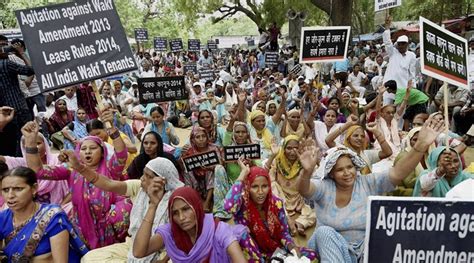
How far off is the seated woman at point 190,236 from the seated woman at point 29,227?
1.38 ft

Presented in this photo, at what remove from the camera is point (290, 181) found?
4949 millimetres

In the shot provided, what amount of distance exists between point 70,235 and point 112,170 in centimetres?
118

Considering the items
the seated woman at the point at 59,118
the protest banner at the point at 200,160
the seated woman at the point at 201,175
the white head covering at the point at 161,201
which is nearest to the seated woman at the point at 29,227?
the white head covering at the point at 161,201

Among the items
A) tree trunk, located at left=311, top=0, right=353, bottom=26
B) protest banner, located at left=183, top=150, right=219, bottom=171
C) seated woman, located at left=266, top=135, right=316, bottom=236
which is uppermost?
tree trunk, located at left=311, top=0, right=353, bottom=26

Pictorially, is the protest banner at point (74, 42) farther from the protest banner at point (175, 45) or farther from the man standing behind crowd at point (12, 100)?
the protest banner at point (175, 45)

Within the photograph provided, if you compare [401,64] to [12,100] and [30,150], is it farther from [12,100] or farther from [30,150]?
[30,150]

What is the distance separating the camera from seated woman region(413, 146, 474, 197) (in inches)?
135

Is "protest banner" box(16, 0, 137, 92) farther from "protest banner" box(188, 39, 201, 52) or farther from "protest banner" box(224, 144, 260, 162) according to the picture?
"protest banner" box(188, 39, 201, 52)

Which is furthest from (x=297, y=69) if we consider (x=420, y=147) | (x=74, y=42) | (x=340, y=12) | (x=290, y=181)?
(x=420, y=147)

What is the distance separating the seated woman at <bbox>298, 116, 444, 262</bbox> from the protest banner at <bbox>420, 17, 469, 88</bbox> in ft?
→ 2.64

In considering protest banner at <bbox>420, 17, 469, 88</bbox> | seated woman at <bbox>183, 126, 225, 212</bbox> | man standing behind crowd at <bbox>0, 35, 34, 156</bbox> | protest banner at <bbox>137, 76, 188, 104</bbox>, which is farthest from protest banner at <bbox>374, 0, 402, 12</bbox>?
man standing behind crowd at <bbox>0, 35, 34, 156</bbox>

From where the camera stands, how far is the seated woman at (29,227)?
2.62m

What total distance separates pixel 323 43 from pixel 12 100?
395cm

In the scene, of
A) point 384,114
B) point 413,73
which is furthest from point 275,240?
point 413,73
